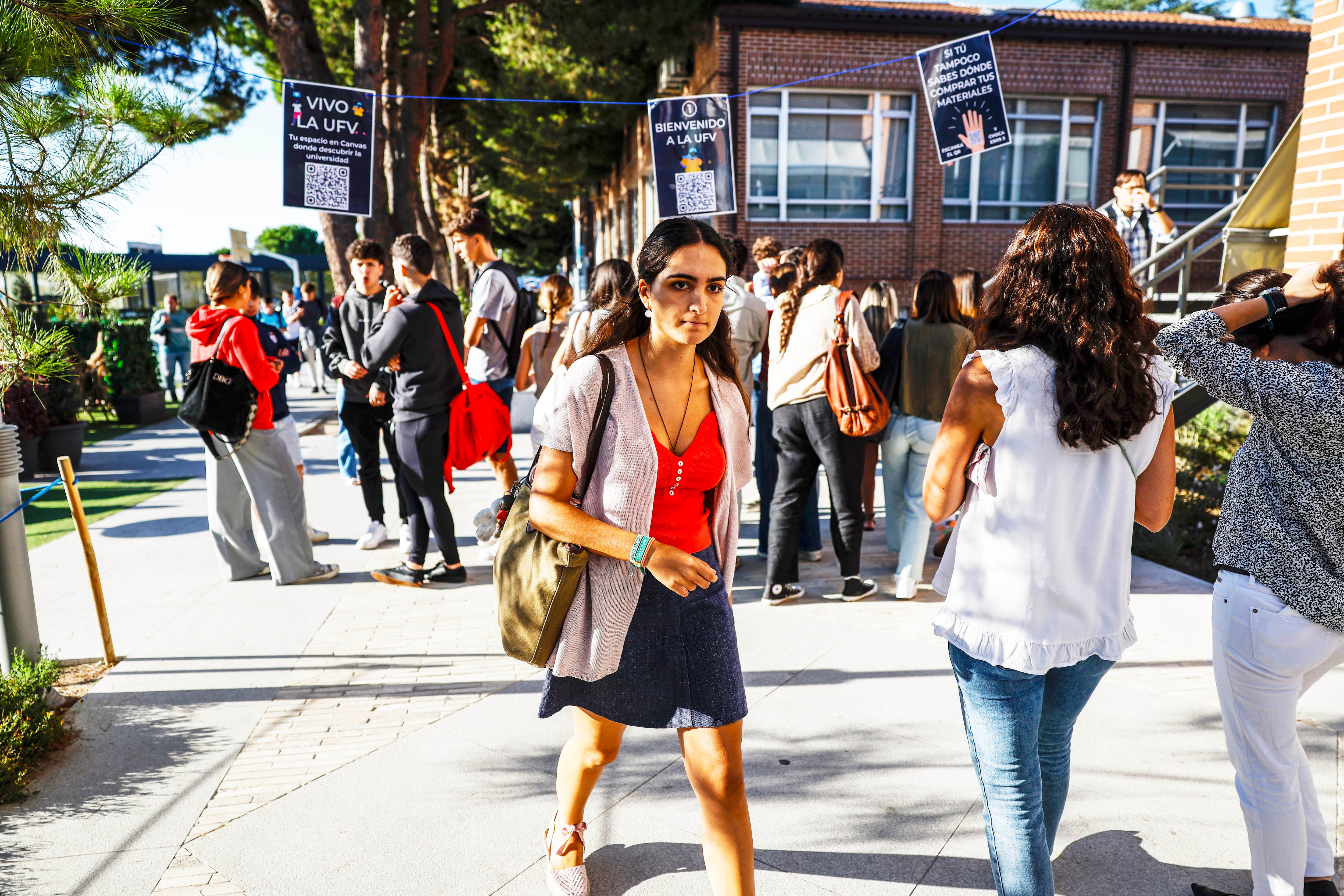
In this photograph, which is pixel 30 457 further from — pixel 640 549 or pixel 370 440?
pixel 640 549

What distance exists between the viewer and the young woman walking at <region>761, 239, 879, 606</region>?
4984 mm

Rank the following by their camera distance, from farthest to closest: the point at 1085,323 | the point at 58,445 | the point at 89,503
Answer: the point at 58,445 → the point at 89,503 → the point at 1085,323

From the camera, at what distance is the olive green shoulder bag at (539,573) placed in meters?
2.18

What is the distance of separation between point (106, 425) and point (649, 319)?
13.8 m

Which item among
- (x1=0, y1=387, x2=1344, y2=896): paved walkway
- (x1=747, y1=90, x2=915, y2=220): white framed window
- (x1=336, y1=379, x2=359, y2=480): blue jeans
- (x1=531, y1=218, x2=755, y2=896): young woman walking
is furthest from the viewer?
(x1=747, y1=90, x2=915, y2=220): white framed window

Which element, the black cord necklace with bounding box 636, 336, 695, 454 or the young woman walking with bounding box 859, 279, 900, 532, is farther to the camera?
the young woman walking with bounding box 859, 279, 900, 532

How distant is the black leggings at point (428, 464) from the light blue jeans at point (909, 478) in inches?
106

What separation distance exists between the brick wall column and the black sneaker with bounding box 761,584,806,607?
134 inches

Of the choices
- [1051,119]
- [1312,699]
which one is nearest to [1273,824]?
[1312,699]

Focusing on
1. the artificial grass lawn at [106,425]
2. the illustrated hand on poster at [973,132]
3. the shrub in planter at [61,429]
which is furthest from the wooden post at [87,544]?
the artificial grass lawn at [106,425]

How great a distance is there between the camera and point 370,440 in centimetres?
652

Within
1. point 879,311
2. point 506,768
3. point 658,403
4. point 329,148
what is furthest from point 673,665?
point 329,148

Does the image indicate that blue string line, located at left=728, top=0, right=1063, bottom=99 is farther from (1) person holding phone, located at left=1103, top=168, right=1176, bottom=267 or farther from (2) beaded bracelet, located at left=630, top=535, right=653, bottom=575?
(2) beaded bracelet, located at left=630, top=535, right=653, bottom=575

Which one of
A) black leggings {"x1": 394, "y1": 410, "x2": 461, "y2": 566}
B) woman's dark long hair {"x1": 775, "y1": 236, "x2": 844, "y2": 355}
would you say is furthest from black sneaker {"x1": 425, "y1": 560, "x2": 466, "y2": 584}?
woman's dark long hair {"x1": 775, "y1": 236, "x2": 844, "y2": 355}
